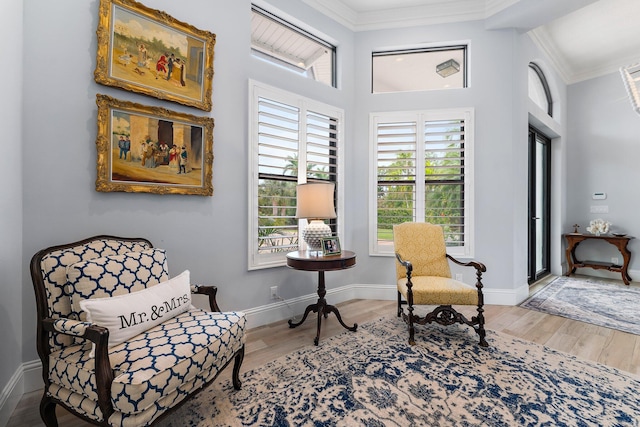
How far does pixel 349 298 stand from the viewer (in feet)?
12.0

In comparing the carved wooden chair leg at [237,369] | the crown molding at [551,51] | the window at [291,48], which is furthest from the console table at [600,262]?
Answer: the carved wooden chair leg at [237,369]

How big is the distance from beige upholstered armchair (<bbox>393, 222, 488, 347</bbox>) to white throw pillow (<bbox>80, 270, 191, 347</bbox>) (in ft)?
5.94

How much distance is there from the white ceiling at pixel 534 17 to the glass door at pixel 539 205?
1.35 m

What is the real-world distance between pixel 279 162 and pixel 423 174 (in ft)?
5.91

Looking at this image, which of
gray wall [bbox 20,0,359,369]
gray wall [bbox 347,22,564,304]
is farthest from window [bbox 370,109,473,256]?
gray wall [bbox 20,0,359,369]

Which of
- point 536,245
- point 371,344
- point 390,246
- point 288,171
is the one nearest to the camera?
point 371,344

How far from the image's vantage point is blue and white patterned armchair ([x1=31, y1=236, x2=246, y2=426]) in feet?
3.96

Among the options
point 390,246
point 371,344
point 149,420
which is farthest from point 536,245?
point 149,420

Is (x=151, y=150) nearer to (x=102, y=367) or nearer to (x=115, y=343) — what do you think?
(x=115, y=343)

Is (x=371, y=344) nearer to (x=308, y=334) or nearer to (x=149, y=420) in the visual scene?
(x=308, y=334)

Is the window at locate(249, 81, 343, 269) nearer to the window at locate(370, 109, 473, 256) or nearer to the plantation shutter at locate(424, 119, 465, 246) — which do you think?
the window at locate(370, 109, 473, 256)

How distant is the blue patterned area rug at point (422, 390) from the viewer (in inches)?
62.8

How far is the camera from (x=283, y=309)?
304 cm

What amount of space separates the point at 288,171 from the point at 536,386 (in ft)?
8.59
